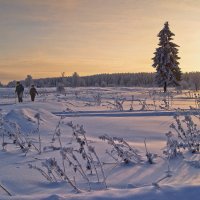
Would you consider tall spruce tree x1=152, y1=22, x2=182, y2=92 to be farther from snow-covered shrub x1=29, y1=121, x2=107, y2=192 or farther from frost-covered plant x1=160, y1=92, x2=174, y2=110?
snow-covered shrub x1=29, y1=121, x2=107, y2=192

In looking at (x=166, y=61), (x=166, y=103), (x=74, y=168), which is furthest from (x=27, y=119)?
(x=166, y=61)

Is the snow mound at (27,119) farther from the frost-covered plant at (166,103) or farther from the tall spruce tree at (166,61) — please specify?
the tall spruce tree at (166,61)

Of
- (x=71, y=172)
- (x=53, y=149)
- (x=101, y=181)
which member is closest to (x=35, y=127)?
(x=53, y=149)

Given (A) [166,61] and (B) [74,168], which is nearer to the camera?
(B) [74,168]

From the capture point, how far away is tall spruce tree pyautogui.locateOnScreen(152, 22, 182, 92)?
43562mm

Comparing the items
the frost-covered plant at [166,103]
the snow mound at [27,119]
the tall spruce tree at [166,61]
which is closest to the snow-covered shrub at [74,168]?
the snow mound at [27,119]

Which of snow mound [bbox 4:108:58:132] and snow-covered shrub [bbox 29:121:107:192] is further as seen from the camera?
snow mound [bbox 4:108:58:132]

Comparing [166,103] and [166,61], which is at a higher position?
[166,61]

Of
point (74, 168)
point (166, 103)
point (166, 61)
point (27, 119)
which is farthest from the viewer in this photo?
point (166, 61)

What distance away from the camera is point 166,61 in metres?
43.4

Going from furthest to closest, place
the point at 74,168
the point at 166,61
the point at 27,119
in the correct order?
1. the point at 166,61
2. the point at 27,119
3. the point at 74,168

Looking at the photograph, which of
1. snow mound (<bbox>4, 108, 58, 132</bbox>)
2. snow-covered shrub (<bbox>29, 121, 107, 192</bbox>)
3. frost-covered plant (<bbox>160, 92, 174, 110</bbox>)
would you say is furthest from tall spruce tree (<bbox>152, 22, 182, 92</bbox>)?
snow-covered shrub (<bbox>29, 121, 107, 192</bbox>)

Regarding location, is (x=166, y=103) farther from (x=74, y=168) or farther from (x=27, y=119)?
(x=74, y=168)

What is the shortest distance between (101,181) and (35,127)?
510 centimetres
